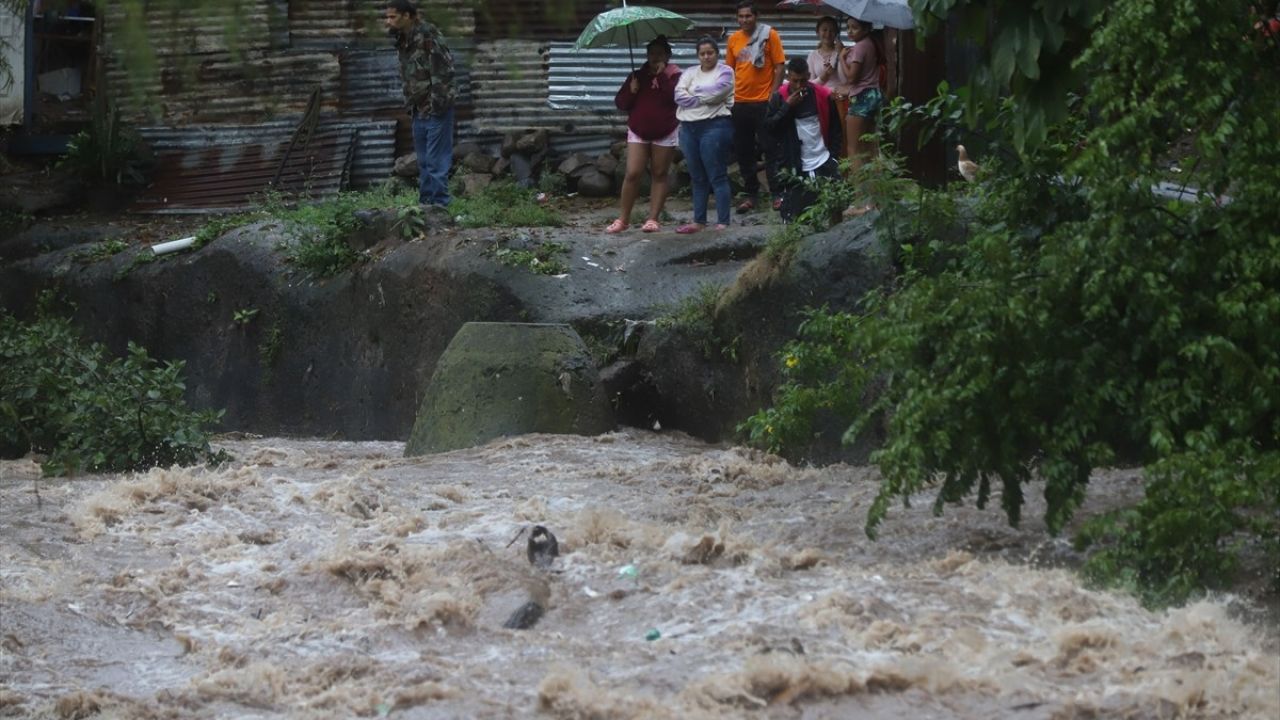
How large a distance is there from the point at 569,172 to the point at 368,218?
125 inches

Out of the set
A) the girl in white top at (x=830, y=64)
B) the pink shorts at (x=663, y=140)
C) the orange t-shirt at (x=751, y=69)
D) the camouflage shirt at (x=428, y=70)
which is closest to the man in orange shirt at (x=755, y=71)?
the orange t-shirt at (x=751, y=69)

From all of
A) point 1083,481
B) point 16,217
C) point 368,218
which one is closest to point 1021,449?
point 1083,481

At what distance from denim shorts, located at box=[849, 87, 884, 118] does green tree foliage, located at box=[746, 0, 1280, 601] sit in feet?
16.2

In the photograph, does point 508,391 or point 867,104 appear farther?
point 867,104

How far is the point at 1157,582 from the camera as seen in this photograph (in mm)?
4664

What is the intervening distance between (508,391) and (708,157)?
9.94 ft

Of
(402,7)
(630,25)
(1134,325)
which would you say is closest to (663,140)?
(630,25)

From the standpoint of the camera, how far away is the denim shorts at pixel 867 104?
10367mm

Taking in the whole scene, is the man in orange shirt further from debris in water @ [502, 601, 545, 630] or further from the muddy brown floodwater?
debris in water @ [502, 601, 545, 630]

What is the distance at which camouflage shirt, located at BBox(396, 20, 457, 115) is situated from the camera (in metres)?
12.0

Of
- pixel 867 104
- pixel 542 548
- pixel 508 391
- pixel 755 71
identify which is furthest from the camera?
pixel 755 71

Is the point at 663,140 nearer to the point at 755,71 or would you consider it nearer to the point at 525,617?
the point at 755,71

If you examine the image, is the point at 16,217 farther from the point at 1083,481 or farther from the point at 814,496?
the point at 1083,481

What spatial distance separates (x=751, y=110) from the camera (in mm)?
11820
